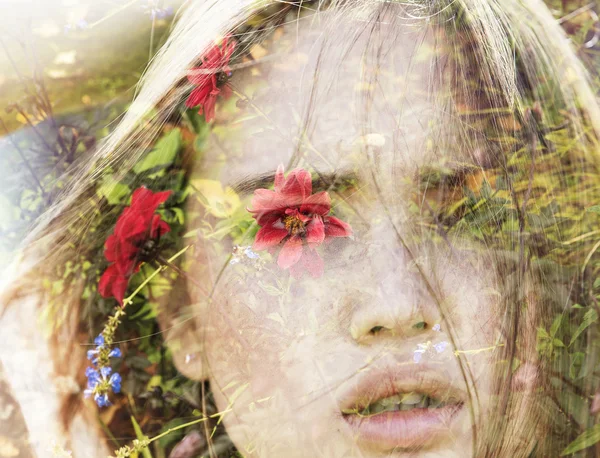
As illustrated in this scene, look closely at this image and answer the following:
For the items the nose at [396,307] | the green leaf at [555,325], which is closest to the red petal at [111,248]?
the nose at [396,307]

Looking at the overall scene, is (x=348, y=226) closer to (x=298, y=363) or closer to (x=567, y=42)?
(x=298, y=363)

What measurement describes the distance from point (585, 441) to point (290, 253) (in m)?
0.49

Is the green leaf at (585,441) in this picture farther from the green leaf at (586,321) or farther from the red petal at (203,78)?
the red petal at (203,78)

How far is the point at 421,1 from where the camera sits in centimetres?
67

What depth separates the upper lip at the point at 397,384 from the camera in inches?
26.5

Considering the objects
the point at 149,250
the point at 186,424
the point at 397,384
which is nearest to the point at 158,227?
the point at 149,250

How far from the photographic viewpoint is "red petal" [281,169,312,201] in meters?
0.67

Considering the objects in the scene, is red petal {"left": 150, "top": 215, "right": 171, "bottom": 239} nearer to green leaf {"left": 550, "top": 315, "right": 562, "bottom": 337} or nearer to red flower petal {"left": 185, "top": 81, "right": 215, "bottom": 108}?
red flower petal {"left": 185, "top": 81, "right": 215, "bottom": 108}

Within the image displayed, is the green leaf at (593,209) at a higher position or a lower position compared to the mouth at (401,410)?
higher

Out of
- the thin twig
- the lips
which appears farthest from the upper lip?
the thin twig

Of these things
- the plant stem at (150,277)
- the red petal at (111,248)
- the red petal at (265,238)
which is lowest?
the plant stem at (150,277)

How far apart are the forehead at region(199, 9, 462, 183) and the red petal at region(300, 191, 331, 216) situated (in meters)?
0.04

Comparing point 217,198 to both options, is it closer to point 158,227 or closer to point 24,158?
point 158,227

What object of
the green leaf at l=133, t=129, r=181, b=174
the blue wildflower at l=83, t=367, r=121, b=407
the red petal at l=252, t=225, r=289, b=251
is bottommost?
the blue wildflower at l=83, t=367, r=121, b=407
